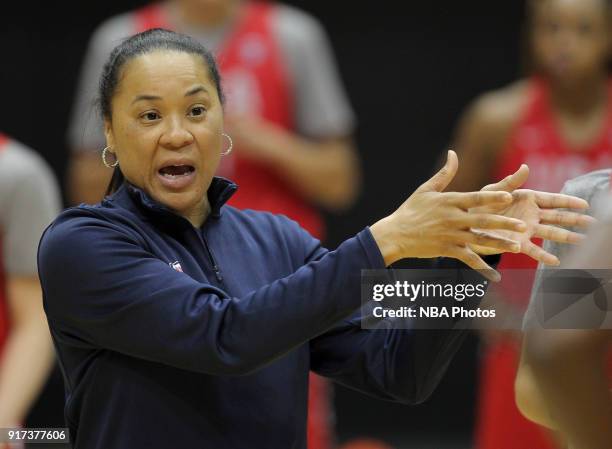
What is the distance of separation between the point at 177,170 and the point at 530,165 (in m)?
1.91

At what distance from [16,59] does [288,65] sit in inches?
46.9

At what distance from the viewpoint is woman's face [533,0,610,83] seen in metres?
3.84

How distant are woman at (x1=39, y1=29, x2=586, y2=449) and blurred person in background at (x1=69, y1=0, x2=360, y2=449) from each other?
152 cm

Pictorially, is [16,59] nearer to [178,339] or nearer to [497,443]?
[497,443]

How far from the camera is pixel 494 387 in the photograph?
3758 mm

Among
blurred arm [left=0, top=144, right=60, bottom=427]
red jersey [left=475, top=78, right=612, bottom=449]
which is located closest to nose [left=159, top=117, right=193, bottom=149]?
blurred arm [left=0, top=144, right=60, bottom=427]

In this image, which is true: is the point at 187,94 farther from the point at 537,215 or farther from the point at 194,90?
the point at 537,215

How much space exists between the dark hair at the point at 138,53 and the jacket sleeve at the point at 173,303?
0.24 metres

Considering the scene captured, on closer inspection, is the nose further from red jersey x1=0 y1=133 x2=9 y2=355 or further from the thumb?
red jersey x1=0 y1=133 x2=9 y2=355

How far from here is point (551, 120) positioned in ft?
13.0

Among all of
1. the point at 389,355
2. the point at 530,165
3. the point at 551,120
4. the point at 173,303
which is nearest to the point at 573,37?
the point at 551,120

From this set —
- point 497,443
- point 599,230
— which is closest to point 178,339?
point 599,230

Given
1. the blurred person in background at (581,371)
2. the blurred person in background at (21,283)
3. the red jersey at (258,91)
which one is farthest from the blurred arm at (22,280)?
the blurred person in background at (581,371)

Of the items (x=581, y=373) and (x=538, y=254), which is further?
(x=538, y=254)
